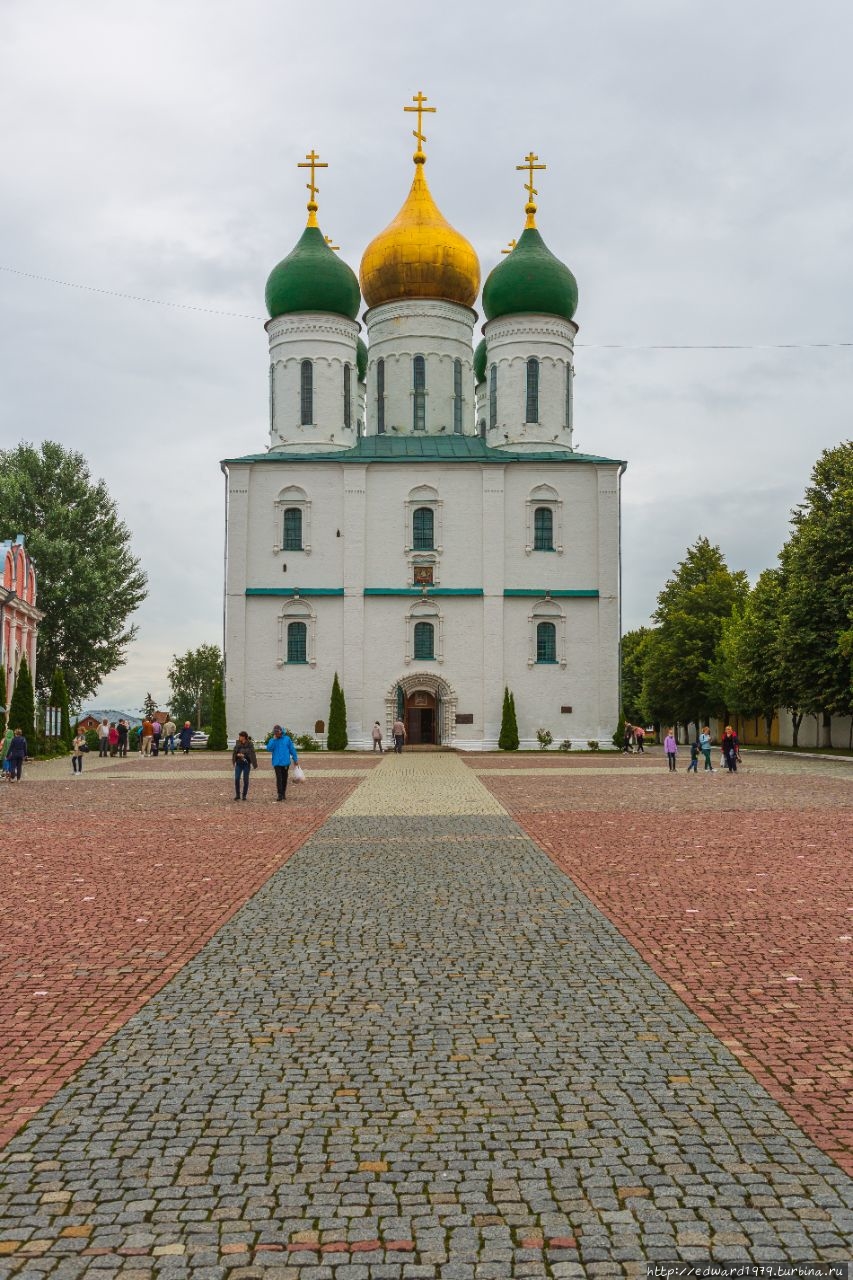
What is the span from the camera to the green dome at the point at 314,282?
2047 inches

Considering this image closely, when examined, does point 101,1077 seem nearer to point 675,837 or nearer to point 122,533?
point 675,837

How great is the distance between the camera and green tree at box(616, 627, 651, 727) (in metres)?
80.7

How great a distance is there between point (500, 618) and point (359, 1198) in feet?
151

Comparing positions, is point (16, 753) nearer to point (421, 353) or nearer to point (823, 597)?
point (823, 597)

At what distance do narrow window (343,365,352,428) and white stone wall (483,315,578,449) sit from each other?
649 centimetres

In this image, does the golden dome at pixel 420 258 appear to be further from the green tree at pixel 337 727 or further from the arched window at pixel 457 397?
the green tree at pixel 337 727

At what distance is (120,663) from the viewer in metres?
57.2

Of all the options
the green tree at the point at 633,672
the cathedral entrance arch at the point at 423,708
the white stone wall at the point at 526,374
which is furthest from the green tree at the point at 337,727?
the green tree at the point at 633,672

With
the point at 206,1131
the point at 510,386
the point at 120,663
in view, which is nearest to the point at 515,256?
the point at 510,386

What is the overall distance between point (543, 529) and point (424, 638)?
6.90 meters

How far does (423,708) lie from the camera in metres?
51.0

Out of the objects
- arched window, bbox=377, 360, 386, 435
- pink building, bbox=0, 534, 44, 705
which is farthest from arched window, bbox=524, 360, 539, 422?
pink building, bbox=0, 534, 44, 705

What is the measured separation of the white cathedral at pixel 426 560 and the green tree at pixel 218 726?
0.42m

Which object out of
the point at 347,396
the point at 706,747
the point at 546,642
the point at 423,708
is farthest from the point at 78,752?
the point at 347,396
